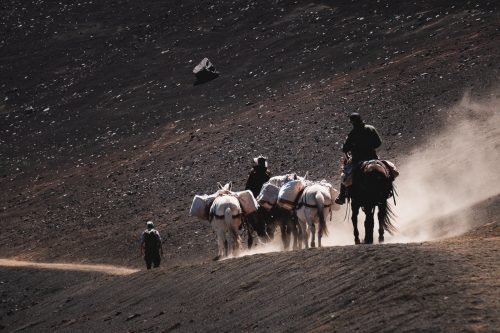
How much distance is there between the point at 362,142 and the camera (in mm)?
19109

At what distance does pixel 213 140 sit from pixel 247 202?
2566 cm

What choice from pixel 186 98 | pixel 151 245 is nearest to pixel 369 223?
pixel 151 245

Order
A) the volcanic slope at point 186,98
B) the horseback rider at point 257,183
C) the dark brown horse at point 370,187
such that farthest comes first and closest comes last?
1. the volcanic slope at point 186,98
2. the horseback rider at point 257,183
3. the dark brown horse at point 370,187

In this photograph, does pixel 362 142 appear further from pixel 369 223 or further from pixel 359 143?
pixel 369 223

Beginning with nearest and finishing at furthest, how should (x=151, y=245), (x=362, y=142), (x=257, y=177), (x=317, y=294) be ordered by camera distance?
1. (x=317, y=294)
2. (x=362, y=142)
3. (x=257, y=177)
4. (x=151, y=245)

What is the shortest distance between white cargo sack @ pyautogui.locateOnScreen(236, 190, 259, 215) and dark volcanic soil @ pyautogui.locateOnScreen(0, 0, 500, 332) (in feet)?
8.03

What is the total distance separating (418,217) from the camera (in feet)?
85.7

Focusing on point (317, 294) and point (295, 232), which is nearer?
point (317, 294)

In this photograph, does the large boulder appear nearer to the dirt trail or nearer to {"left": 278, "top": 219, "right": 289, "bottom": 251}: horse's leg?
the dirt trail

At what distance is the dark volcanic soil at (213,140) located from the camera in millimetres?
14578

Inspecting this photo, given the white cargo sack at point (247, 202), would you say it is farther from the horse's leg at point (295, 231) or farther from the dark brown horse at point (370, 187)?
the dark brown horse at point (370, 187)

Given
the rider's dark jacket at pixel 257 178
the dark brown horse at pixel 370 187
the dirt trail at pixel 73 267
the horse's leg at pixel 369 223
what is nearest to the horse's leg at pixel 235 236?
the rider's dark jacket at pixel 257 178

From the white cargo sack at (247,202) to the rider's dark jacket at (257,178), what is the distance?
131cm

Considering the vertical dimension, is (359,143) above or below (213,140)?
below
